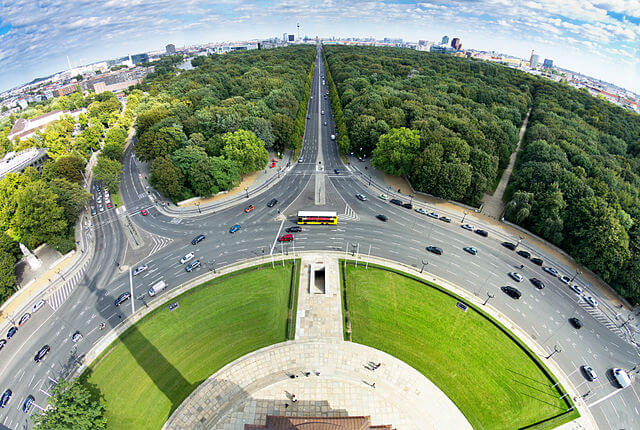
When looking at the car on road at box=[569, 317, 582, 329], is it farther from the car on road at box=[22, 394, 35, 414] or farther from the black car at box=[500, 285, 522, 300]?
the car on road at box=[22, 394, 35, 414]

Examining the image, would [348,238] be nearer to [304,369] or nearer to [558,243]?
[304,369]

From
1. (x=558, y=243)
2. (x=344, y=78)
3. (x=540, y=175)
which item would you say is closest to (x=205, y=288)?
(x=558, y=243)

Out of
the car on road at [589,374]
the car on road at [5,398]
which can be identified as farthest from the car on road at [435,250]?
the car on road at [5,398]

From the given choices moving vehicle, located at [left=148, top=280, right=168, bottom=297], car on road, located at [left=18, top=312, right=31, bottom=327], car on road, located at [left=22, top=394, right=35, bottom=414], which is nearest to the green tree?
car on road, located at [left=22, top=394, right=35, bottom=414]

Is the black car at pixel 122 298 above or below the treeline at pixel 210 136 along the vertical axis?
below

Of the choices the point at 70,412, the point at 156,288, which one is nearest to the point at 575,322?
the point at 70,412

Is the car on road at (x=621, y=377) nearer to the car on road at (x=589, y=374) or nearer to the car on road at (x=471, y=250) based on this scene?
the car on road at (x=589, y=374)

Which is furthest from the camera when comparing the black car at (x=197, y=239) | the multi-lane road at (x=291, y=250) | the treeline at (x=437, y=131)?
the treeline at (x=437, y=131)
